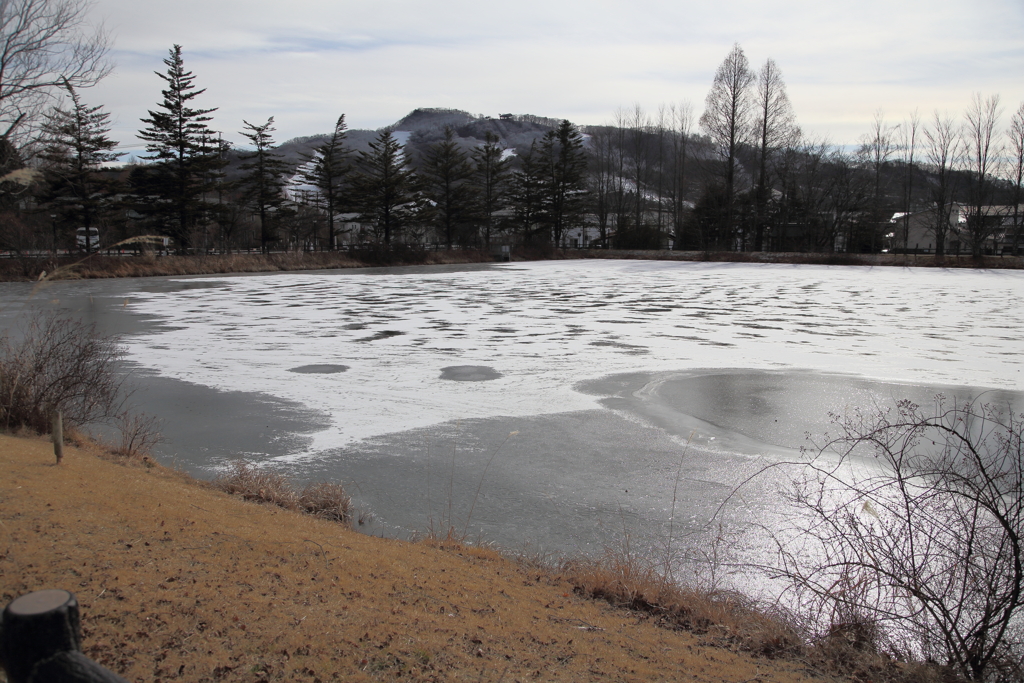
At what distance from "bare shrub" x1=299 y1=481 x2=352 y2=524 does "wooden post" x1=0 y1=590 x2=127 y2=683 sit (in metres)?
4.24

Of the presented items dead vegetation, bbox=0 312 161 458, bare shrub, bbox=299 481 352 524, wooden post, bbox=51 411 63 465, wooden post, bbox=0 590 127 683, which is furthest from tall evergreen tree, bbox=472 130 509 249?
wooden post, bbox=0 590 127 683

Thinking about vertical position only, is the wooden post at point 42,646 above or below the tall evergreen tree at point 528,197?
below

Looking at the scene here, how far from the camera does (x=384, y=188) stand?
2463 inches

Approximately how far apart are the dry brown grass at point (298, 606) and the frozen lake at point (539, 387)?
1475 mm

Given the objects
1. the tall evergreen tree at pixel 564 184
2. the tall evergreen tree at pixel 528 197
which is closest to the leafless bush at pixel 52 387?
the tall evergreen tree at pixel 528 197

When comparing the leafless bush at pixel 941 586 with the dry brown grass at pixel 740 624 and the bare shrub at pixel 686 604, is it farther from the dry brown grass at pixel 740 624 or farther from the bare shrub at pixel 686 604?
the bare shrub at pixel 686 604

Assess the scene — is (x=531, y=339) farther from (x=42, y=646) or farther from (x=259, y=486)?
(x=42, y=646)

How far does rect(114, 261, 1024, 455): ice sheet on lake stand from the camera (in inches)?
410

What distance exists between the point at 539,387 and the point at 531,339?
460 cm

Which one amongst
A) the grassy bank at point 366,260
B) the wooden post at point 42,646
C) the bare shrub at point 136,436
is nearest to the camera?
the wooden post at point 42,646

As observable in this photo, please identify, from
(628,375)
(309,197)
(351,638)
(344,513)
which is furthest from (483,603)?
(309,197)

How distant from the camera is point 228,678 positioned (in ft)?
8.70

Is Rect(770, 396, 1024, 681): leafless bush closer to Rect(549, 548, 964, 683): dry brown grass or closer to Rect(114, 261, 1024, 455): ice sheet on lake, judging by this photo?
Rect(549, 548, 964, 683): dry brown grass

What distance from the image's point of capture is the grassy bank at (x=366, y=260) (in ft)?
107
